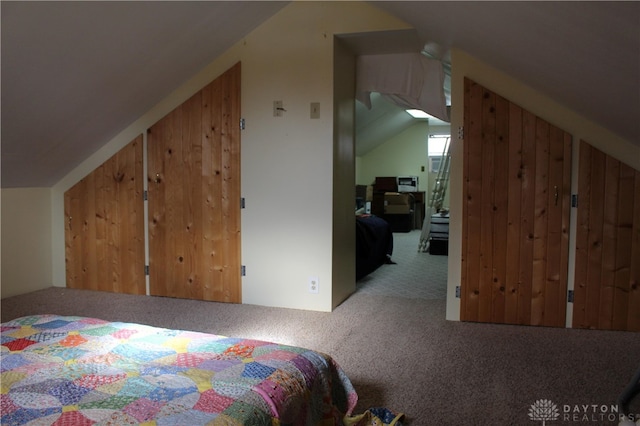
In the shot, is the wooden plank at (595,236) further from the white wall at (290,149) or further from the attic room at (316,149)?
the white wall at (290,149)

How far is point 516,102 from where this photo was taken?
3.30 meters

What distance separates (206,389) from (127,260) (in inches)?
132

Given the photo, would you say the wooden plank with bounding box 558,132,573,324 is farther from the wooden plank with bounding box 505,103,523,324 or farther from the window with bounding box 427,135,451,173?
the window with bounding box 427,135,451,173

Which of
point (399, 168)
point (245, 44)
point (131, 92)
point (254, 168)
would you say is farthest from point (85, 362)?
point (399, 168)

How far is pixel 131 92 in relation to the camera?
12.2 feet

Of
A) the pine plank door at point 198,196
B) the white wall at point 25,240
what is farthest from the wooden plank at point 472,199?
the white wall at point 25,240

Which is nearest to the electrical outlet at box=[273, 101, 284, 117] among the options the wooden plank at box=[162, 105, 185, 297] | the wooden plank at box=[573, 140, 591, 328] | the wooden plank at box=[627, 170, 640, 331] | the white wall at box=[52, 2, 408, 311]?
the white wall at box=[52, 2, 408, 311]

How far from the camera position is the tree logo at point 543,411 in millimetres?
2066

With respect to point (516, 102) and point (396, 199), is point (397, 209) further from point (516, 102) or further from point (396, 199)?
point (516, 102)

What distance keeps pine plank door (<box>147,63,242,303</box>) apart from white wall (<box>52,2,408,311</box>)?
0.12 m

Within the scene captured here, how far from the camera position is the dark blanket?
502 centimetres

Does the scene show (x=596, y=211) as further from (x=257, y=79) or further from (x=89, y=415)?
(x=89, y=415)

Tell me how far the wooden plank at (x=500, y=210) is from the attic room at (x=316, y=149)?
0.10 feet

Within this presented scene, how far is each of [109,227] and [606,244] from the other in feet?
13.5
